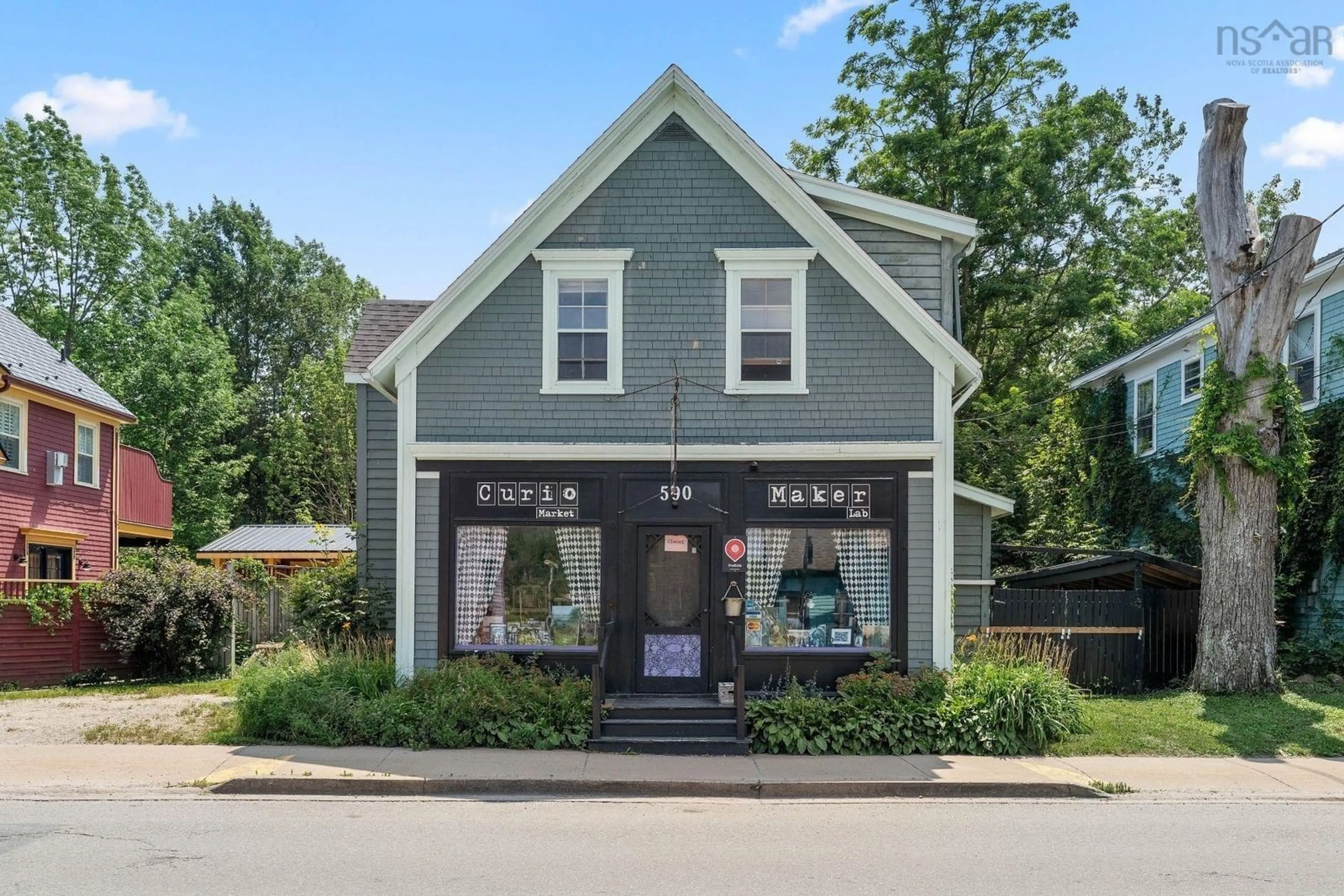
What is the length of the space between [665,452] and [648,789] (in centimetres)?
453

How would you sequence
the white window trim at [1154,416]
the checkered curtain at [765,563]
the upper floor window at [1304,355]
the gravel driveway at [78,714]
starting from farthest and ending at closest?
the white window trim at [1154,416]
the upper floor window at [1304,355]
the checkered curtain at [765,563]
the gravel driveway at [78,714]

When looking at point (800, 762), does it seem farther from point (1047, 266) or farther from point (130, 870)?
point (1047, 266)

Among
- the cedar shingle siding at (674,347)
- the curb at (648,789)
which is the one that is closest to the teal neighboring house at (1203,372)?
the cedar shingle siding at (674,347)

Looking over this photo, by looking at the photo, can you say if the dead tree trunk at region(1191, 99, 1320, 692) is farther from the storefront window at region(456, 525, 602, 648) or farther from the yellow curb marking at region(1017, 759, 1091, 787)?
the storefront window at region(456, 525, 602, 648)

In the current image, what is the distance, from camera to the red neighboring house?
19.3m

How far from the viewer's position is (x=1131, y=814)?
10.3 m

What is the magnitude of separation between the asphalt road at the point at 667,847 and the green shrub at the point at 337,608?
520cm

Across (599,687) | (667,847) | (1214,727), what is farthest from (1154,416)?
(667,847)

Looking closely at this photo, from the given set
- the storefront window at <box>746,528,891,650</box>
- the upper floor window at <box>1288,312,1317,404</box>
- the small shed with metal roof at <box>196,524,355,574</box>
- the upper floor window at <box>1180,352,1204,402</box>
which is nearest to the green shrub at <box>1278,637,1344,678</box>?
the upper floor window at <box>1288,312,1317,404</box>

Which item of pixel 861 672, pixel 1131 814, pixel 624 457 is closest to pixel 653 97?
pixel 624 457

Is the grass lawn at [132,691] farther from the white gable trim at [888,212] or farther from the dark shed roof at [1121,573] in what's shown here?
the dark shed roof at [1121,573]

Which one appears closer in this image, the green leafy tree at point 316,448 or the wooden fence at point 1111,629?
the wooden fence at point 1111,629

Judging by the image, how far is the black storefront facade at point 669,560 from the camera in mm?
14266

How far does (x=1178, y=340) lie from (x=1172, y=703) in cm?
1045
